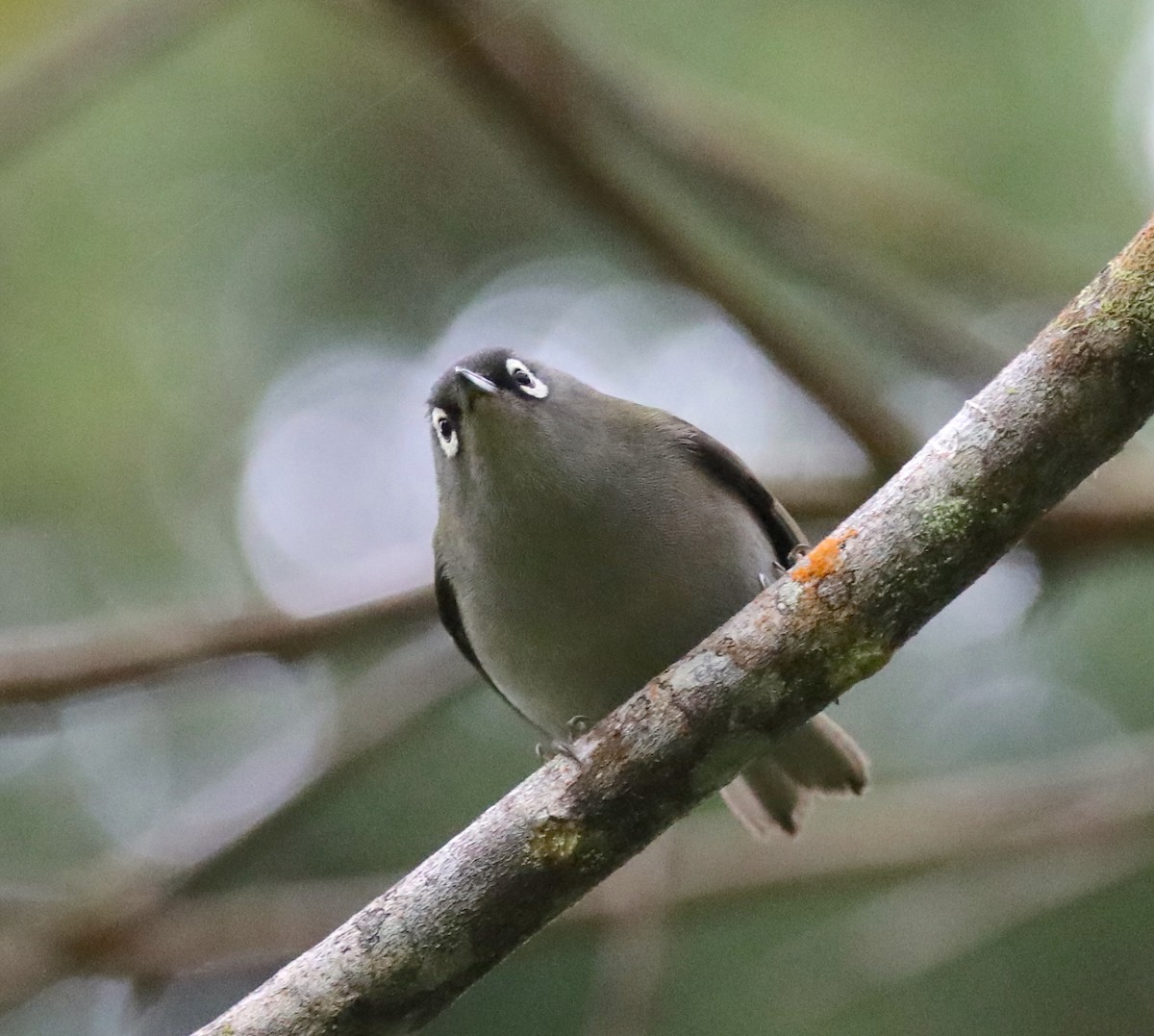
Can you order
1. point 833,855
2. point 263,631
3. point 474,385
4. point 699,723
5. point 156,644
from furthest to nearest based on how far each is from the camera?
point 833,855, point 263,631, point 156,644, point 474,385, point 699,723

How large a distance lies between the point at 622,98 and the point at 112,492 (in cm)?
457

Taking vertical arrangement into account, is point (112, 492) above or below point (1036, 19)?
above

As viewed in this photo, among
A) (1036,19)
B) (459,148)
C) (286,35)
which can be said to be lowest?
(1036,19)

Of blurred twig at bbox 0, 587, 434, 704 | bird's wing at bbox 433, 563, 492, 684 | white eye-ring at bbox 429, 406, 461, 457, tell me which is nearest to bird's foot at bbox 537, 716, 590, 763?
bird's wing at bbox 433, 563, 492, 684

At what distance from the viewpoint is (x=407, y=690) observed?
607 centimetres

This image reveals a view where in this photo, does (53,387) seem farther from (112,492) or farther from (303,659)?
(303,659)

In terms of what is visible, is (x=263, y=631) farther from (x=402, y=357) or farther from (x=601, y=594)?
(x=402, y=357)

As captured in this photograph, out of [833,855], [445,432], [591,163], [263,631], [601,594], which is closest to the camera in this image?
[601,594]

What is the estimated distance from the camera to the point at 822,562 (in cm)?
307

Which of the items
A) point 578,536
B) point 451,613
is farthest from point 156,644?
point 578,536

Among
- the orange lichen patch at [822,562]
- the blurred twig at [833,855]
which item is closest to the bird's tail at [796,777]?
the blurred twig at [833,855]

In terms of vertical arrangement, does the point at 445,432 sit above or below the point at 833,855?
above

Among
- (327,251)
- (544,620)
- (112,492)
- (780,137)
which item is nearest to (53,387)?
(112,492)

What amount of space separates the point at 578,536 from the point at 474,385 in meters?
0.54
